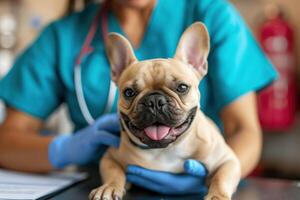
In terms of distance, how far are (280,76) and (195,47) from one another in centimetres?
126

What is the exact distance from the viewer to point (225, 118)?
0.97m

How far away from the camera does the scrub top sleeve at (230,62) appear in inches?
37.2

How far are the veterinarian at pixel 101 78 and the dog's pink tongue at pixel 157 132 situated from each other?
7.9 inches

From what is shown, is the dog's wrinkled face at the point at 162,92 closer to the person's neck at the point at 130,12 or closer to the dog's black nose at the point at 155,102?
the dog's black nose at the point at 155,102

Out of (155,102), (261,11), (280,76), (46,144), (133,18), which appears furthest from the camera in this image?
(261,11)

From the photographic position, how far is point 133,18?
107 cm

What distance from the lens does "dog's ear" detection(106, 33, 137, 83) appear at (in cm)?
72

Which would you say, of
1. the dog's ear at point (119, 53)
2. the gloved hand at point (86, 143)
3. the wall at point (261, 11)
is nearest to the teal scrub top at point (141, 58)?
the gloved hand at point (86, 143)

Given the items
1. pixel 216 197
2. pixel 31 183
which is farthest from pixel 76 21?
pixel 216 197

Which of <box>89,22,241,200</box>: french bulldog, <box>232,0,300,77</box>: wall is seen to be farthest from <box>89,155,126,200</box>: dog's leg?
<box>232,0,300,77</box>: wall

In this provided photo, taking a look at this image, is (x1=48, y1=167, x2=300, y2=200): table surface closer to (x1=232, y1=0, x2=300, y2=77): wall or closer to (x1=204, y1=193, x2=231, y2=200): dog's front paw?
(x1=204, y1=193, x2=231, y2=200): dog's front paw

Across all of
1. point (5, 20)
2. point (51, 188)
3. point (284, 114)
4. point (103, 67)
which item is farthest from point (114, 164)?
point (5, 20)

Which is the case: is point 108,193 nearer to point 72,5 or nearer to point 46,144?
point 46,144

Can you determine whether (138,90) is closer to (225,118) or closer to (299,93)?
(225,118)
